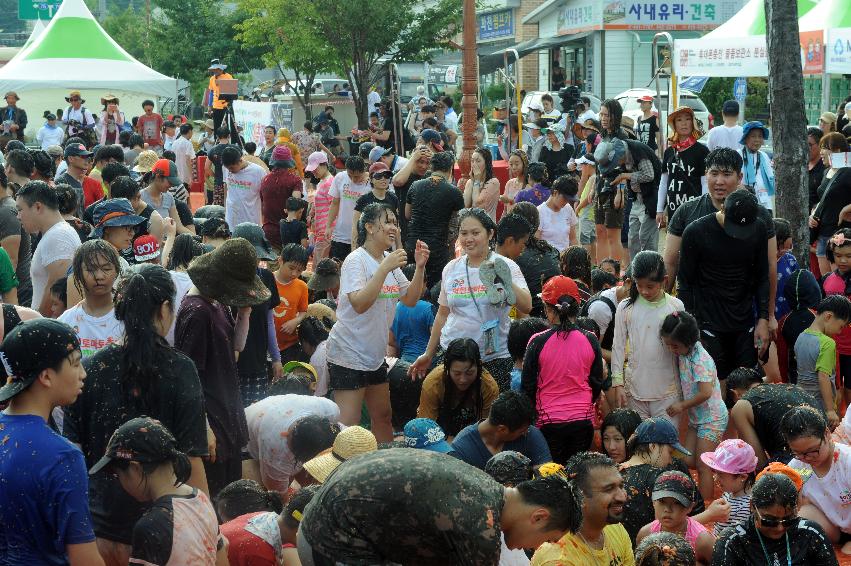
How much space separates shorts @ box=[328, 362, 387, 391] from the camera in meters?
6.63

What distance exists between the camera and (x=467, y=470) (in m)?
3.18

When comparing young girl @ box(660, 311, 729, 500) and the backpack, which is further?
the backpack

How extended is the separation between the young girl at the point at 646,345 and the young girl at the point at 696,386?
7cm

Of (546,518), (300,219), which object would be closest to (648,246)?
(300,219)

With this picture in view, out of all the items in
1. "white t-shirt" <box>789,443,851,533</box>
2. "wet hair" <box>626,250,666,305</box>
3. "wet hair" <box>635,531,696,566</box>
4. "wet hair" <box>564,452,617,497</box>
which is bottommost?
"white t-shirt" <box>789,443,851,533</box>

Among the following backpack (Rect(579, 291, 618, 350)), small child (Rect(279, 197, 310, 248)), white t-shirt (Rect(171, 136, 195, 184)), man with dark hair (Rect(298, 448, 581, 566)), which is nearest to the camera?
man with dark hair (Rect(298, 448, 581, 566))

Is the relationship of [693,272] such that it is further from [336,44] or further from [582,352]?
[336,44]

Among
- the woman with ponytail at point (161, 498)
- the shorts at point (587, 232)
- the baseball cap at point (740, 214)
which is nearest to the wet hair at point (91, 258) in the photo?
the woman with ponytail at point (161, 498)

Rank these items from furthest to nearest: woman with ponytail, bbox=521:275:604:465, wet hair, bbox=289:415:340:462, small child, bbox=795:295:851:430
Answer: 1. small child, bbox=795:295:851:430
2. woman with ponytail, bbox=521:275:604:465
3. wet hair, bbox=289:415:340:462

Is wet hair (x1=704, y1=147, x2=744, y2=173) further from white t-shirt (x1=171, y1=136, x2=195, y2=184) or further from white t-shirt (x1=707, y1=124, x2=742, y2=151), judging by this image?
white t-shirt (x1=171, y1=136, x2=195, y2=184)

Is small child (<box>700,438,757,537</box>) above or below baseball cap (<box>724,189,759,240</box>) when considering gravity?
below

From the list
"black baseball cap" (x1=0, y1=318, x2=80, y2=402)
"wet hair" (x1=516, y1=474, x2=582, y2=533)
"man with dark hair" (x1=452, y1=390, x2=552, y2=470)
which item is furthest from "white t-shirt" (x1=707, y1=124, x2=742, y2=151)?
A: "black baseball cap" (x1=0, y1=318, x2=80, y2=402)

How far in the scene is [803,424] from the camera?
5473 mm

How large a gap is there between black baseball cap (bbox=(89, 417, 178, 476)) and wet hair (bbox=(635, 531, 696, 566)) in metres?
2.16
